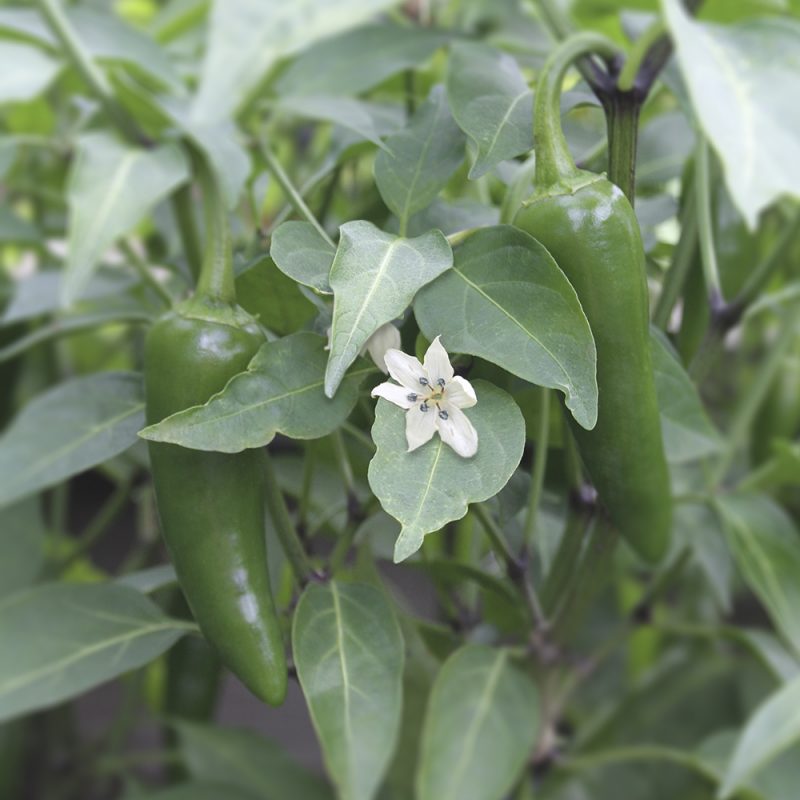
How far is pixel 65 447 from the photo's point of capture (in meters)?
0.46

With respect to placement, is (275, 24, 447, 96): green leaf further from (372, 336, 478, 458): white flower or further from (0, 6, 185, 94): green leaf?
(372, 336, 478, 458): white flower

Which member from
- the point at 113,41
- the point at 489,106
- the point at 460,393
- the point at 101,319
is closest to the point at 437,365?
the point at 460,393

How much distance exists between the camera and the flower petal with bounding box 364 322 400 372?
32 cm

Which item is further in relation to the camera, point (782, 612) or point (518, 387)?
point (782, 612)

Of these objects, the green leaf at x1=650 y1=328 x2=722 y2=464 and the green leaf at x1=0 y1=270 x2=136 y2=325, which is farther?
the green leaf at x1=0 y1=270 x2=136 y2=325

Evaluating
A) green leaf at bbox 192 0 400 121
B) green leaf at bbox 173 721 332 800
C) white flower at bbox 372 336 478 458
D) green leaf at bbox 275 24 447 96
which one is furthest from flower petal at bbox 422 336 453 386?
green leaf at bbox 173 721 332 800

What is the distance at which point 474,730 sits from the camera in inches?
17.5

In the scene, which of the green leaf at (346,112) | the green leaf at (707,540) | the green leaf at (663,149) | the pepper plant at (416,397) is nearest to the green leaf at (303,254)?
the pepper plant at (416,397)

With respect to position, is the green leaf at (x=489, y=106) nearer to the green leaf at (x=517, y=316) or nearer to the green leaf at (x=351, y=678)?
the green leaf at (x=517, y=316)

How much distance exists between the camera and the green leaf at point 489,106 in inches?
13.4

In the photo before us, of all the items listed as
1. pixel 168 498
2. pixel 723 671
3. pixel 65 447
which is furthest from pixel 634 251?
pixel 723 671

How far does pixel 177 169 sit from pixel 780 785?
0.50 m

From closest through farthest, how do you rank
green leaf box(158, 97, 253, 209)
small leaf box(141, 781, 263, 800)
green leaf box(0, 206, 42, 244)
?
green leaf box(158, 97, 253, 209)
small leaf box(141, 781, 263, 800)
green leaf box(0, 206, 42, 244)

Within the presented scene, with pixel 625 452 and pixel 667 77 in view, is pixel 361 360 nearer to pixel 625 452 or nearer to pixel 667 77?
pixel 625 452
